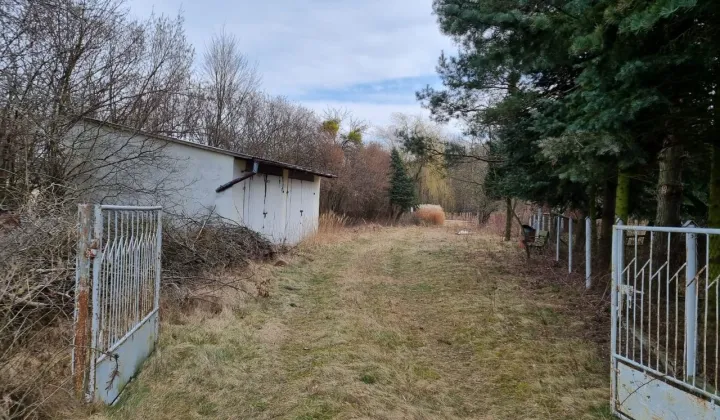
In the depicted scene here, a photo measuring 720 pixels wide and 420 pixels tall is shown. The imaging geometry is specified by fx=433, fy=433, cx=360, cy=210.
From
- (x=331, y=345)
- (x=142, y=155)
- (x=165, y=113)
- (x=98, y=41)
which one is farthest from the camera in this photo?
(x=165, y=113)

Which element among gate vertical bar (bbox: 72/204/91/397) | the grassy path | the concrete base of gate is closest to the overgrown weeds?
gate vertical bar (bbox: 72/204/91/397)

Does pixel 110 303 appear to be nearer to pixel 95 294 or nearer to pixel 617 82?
pixel 95 294

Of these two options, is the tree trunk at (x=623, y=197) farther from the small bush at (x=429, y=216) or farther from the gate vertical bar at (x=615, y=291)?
the small bush at (x=429, y=216)

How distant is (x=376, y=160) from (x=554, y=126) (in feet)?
85.4

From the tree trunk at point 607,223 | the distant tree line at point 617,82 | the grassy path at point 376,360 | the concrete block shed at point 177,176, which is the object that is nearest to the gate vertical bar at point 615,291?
the grassy path at point 376,360

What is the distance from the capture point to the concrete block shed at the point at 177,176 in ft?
26.2

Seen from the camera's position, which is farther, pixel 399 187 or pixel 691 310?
pixel 399 187

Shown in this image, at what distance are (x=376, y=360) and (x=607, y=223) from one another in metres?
6.62

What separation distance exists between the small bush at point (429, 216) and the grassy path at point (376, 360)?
78.9 feet

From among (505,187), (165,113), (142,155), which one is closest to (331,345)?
(142,155)

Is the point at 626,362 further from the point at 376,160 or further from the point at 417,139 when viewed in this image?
the point at 376,160

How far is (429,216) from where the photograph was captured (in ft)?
106

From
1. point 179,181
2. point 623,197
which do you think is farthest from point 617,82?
point 179,181

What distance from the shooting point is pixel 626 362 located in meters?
3.33
